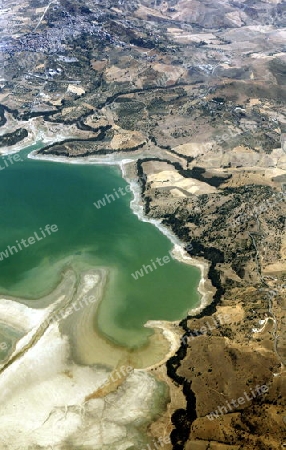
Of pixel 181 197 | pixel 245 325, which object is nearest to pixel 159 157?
pixel 181 197

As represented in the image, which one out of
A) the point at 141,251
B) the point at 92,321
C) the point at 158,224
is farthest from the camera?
the point at 158,224

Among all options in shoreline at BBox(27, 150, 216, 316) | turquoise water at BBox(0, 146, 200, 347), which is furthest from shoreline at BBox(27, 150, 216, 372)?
turquoise water at BBox(0, 146, 200, 347)

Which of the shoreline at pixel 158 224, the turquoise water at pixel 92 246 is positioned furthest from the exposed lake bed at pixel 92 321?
the shoreline at pixel 158 224

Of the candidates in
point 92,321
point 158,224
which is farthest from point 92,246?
point 92,321

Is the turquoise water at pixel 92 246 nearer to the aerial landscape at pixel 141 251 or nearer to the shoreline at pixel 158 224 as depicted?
the aerial landscape at pixel 141 251

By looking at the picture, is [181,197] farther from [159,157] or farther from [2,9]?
[2,9]

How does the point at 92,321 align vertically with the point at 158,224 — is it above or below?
above

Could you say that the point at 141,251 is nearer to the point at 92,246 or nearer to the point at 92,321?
the point at 92,246
